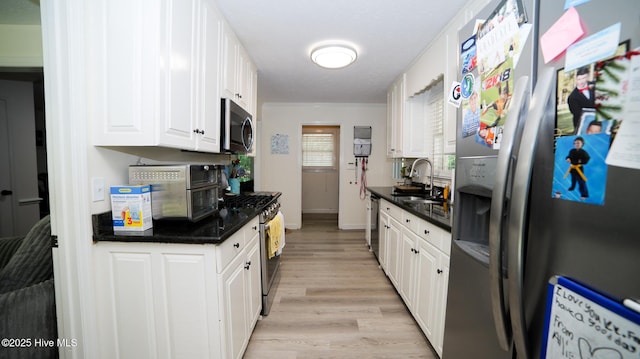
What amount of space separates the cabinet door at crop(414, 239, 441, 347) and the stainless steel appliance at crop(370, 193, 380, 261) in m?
1.14

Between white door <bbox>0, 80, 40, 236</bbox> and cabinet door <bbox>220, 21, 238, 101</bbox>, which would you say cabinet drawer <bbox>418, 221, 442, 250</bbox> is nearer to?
cabinet door <bbox>220, 21, 238, 101</bbox>

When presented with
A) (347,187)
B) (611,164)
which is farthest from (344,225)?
(611,164)

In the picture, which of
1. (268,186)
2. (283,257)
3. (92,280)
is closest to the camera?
(92,280)

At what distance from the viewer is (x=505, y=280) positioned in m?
0.68

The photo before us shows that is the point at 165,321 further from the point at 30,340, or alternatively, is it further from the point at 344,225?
the point at 344,225

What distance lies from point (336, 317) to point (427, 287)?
0.80 metres

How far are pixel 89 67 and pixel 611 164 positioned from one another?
1.92 metres

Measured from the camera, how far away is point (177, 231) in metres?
1.20

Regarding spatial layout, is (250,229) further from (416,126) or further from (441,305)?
(416,126)

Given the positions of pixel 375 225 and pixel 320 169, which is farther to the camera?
pixel 320 169

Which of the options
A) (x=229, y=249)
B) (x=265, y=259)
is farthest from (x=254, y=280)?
(x=229, y=249)

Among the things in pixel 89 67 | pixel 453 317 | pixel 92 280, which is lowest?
pixel 453 317

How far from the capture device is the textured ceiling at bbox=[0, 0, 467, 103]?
1.64 m

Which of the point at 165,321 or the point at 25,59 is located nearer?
the point at 165,321
